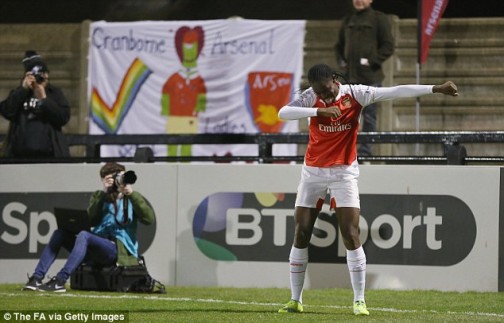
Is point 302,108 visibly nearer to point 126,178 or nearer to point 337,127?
point 337,127

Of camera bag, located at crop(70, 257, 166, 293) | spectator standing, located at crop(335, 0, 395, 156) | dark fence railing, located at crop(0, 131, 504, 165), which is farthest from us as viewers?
spectator standing, located at crop(335, 0, 395, 156)

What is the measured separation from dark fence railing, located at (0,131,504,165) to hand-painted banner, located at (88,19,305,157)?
207 centimetres

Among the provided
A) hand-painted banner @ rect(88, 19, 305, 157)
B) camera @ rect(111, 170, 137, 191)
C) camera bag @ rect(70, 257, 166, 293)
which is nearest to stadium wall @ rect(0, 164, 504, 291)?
camera bag @ rect(70, 257, 166, 293)

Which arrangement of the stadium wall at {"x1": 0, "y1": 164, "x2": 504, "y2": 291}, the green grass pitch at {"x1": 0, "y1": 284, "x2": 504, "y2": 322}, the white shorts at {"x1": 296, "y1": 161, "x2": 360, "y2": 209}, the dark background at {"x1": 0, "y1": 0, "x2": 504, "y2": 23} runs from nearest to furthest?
1. the green grass pitch at {"x1": 0, "y1": 284, "x2": 504, "y2": 322}
2. the white shorts at {"x1": 296, "y1": 161, "x2": 360, "y2": 209}
3. the stadium wall at {"x1": 0, "y1": 164, "x2": 504, "y2": 291}
4. the dark background at {"x1": 0, "y1": 0, "x2": 504, "y2": 23}

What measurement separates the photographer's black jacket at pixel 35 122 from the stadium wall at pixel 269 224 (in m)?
0.34

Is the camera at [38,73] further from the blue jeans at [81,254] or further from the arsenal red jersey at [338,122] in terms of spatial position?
the arsenal red jersey at [338,122]

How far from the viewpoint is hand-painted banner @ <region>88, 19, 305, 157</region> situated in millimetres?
17266

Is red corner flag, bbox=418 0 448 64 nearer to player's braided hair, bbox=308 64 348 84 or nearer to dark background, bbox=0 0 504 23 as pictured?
dark background, bbox=0 0 504 23

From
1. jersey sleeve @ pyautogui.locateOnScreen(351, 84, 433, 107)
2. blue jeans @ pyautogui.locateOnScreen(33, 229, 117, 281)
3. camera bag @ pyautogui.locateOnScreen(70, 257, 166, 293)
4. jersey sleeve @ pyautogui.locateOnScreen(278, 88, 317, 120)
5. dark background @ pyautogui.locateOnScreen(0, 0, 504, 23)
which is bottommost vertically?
camera bag @ pyautogui.locateOnScreen(70, 257, 166, 293)

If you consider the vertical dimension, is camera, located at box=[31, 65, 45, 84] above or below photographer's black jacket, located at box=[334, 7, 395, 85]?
below

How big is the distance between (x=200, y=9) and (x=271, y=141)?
15.0ft

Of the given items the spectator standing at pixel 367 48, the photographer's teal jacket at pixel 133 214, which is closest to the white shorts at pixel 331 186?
the photographer's teal jacket at pixel 133 214

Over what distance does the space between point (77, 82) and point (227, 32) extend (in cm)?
229

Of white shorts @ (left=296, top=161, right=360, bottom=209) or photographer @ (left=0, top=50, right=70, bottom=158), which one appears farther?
photographer @ (left=0, top=50, right=70, bottom=158)
